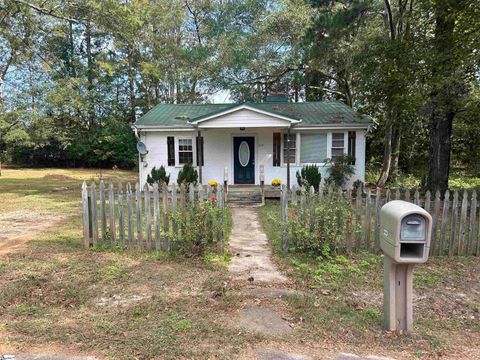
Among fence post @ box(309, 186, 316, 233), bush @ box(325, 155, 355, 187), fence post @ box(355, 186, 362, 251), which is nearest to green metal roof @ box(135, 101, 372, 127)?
bush @ box(325, 155, 355, 187)

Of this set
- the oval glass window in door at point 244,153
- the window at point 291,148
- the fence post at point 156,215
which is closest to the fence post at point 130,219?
the fence post at point 156,215

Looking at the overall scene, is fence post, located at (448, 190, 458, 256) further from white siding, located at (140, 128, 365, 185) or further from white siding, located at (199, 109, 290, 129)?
white siding, located at (140, 128, 365, 185)

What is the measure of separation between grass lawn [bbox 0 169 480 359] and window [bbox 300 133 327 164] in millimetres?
9105

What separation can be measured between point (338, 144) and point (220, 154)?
16.8 ft

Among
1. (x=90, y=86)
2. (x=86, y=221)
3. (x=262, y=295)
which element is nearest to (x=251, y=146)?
(x=86, y=221)

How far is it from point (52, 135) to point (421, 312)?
32.4m

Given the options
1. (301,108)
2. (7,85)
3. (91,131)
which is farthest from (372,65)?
(7,85)

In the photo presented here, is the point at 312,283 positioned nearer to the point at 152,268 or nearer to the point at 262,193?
the point at 152,268

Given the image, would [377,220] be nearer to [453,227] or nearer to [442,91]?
[453,227]

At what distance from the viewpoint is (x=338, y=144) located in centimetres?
1423

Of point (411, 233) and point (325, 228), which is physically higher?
point (411, 233)

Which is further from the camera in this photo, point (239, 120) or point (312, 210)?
point (239, 120)

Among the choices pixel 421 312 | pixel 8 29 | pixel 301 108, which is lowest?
pixel 421 312

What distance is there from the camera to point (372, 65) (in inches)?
443
